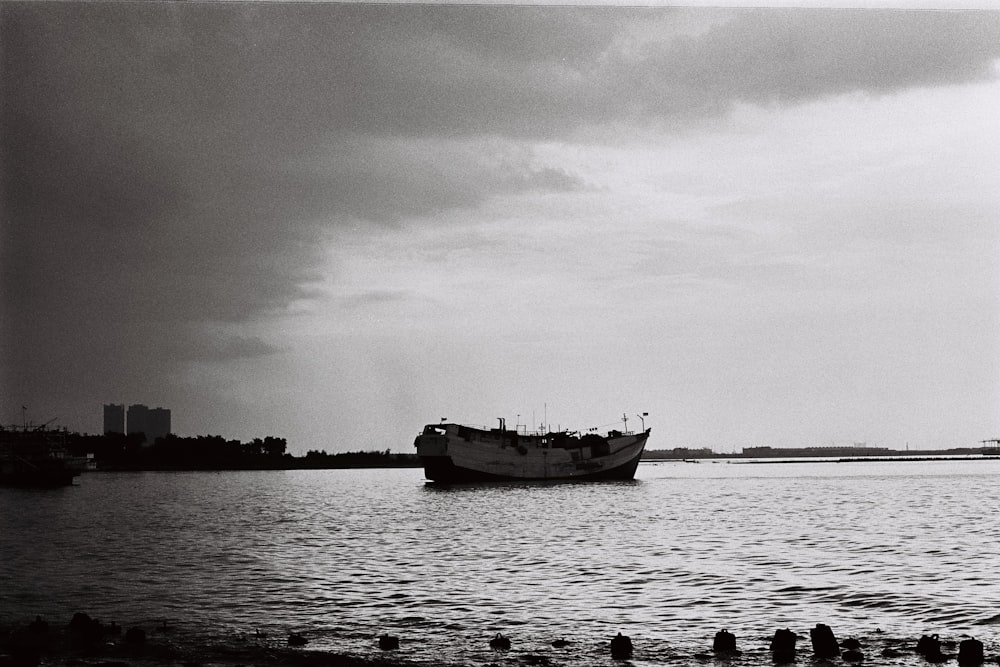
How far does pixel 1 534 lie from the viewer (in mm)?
24000

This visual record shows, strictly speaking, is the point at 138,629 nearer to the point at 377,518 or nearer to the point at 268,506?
the point at 377,518

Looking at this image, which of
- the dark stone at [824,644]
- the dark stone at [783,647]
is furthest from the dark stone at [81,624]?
the dark stone at [824,644]

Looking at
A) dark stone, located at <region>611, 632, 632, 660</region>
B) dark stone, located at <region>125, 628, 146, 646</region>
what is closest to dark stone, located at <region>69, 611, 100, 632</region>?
dark stone, located at <region>125, 628, 146, 646</region>

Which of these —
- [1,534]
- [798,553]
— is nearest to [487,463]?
[1,534]

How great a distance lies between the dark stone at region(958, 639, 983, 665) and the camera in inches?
327

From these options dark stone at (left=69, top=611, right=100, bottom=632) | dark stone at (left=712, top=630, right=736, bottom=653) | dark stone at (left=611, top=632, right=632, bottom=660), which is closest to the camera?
dark stone at (left=611, top=632, right=632, bottom=660)

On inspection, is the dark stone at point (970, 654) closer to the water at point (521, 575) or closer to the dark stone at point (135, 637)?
the water at point (521, 575)

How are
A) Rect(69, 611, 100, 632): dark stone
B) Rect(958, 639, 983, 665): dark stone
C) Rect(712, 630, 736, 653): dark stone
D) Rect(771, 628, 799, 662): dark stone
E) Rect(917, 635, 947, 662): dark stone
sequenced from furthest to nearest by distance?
Rect(69, 611, 100, 632): dark stone, Rect(712, 630, 736, 653): dark stone, Rect(771, 628, 799, 662): dark stone, Rect(917, 635, 947, 662): dark stone, Rect(958, 639, 983, 665): dark stone

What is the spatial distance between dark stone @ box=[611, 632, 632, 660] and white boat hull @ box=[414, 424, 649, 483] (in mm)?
36600

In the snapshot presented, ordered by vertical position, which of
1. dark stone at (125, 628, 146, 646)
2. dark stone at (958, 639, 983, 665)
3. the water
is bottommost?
the water

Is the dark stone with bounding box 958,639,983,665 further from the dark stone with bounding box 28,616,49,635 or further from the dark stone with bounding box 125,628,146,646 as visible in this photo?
the dark stone with bounding box 28,616,49,635

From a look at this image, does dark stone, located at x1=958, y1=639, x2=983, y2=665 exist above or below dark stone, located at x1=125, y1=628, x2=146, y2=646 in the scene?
above

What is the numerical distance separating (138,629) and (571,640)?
4573 millimetres

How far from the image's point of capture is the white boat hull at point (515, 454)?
151 feet
